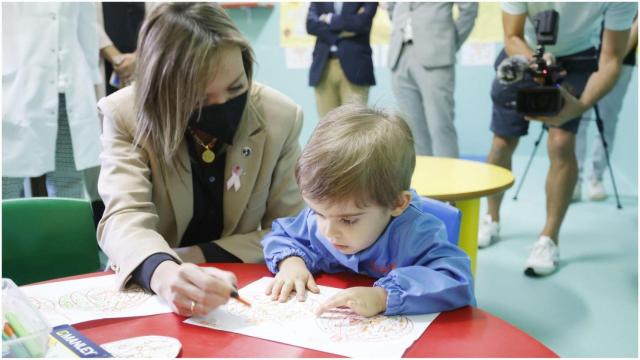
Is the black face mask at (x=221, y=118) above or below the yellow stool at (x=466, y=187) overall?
above

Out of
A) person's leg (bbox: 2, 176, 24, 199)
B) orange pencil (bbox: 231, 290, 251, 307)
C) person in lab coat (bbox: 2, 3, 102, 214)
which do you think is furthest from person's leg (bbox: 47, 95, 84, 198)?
orange pencil (bbox: 231, 290, 251, 307)

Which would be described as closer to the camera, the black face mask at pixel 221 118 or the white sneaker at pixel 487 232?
the black face mask at pixel 221 118

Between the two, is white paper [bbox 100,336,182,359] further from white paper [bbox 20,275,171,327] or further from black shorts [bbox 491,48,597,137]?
black shorts [bbox 491,48,597,137]

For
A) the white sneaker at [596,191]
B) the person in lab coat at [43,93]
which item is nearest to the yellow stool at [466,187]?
the person in lab coat at [43,93]

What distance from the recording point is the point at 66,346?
25.9 inches

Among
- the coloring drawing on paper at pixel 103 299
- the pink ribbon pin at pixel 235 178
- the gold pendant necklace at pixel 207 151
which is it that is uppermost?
the gold pendant necklace at pixel 207 151

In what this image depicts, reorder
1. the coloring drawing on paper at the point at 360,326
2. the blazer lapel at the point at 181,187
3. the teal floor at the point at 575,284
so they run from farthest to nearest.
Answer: the teal floor at the point at 575,284
the blazer lapel at the point at 181,187
the coloring drawing on paper at the point at 360,326

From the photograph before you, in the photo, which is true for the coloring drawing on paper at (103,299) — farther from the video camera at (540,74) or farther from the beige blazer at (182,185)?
the video camera at (540,74)

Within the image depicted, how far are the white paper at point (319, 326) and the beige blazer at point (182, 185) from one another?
0.19 m

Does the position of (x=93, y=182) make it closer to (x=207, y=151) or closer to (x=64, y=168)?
(x=64, y=168)

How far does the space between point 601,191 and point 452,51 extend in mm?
1530

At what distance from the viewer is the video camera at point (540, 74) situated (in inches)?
82.0

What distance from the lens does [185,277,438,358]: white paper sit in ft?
2.26

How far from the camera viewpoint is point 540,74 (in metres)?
2.09
